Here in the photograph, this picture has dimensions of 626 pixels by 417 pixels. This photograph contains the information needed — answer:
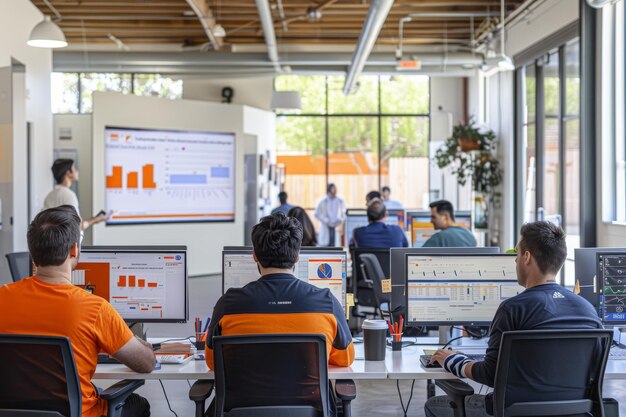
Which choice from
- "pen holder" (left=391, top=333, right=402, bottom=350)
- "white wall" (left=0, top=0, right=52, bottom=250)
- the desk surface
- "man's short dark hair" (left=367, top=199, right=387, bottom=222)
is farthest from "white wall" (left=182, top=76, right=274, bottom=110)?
the desk surface

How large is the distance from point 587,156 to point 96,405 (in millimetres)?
7152

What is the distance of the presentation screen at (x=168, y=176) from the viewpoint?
12641 millimetres

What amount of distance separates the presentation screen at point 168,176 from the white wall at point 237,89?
2.84 meters

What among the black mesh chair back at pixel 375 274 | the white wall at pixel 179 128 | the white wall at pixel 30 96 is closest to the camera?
the black mesh chair back at pixel 375 274

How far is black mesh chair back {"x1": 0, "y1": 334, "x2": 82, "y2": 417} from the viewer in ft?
10.1

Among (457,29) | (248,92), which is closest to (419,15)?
(457,29)

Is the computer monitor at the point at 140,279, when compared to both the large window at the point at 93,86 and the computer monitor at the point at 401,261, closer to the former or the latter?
the computer monitor at the point at 401,261

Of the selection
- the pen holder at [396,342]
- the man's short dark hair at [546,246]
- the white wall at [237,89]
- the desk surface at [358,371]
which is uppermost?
the white wall at [237,89]

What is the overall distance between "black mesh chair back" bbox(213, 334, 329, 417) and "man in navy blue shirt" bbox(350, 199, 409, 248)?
5087 millimetres

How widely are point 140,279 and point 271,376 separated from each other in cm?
139

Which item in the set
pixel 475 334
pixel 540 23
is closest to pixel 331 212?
pixel 540 23

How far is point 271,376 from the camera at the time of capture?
3150 mm

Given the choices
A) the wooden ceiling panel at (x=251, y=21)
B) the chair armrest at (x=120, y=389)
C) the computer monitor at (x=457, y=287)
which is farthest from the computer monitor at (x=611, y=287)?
the wooden ceiling panel at (x=251, y=21)

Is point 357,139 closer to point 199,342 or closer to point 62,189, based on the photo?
point 62,189
